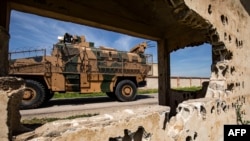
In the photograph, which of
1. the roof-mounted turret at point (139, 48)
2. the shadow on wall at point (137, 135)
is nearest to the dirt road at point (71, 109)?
the roof-mounted turret at point (139, 48)

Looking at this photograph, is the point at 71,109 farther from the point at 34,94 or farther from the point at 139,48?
the point at 139,48

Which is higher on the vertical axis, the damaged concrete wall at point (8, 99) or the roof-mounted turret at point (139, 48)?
the roof-mounted turret at point (139, 48)

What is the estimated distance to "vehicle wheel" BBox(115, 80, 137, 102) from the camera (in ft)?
35.8

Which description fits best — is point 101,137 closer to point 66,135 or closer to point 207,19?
point 66,135

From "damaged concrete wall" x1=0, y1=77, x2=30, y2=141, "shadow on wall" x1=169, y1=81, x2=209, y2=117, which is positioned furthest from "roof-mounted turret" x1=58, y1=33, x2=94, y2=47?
"damaged concrete wall" x1=0, y1=77, x2=30, y2=141

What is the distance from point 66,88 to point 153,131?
747cm

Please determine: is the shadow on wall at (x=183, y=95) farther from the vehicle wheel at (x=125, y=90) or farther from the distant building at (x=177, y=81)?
the distant building at (x=177, y=81)

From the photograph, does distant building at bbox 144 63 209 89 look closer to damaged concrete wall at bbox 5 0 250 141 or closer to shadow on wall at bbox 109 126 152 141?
damaged concrete wall at bbox 5 0 250 141

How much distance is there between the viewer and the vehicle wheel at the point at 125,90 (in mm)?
10914

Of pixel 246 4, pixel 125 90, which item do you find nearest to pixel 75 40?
pixel 125 90

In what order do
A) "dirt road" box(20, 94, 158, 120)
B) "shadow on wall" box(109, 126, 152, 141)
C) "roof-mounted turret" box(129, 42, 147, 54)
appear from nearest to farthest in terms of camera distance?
"shadow on wall" box(109, 126, 152, 141) → "dirt road" box(20, 94, 158, 120) → "roof-mounted turret" box(129, 42, 147, 54)

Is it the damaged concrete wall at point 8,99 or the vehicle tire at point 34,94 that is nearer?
the damaged concrete wall at point 8,99

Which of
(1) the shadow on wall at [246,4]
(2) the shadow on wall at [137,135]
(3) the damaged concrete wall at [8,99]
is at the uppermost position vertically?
(1) the shadow on wall at [246,4]

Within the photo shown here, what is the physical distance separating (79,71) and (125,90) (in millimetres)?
2584
